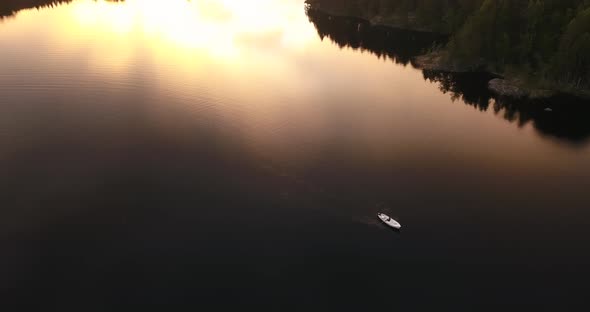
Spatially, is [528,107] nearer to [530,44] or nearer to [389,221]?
[530,44]

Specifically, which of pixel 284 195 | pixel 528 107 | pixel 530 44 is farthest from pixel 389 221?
pixel 530 44

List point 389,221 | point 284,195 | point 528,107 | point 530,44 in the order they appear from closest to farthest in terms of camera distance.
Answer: point 389,221 < point 284,195 < point 528,107 < point 530,44

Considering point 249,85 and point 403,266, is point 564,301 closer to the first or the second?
point 403,266

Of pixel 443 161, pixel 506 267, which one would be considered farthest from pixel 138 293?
pixel 443 161

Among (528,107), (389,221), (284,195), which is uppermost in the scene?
(528,107)

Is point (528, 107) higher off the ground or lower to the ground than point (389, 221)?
higher

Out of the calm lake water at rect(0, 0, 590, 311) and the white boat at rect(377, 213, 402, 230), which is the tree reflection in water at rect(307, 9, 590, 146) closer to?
the calm lake water at rect(0, 0, 590, 311)
